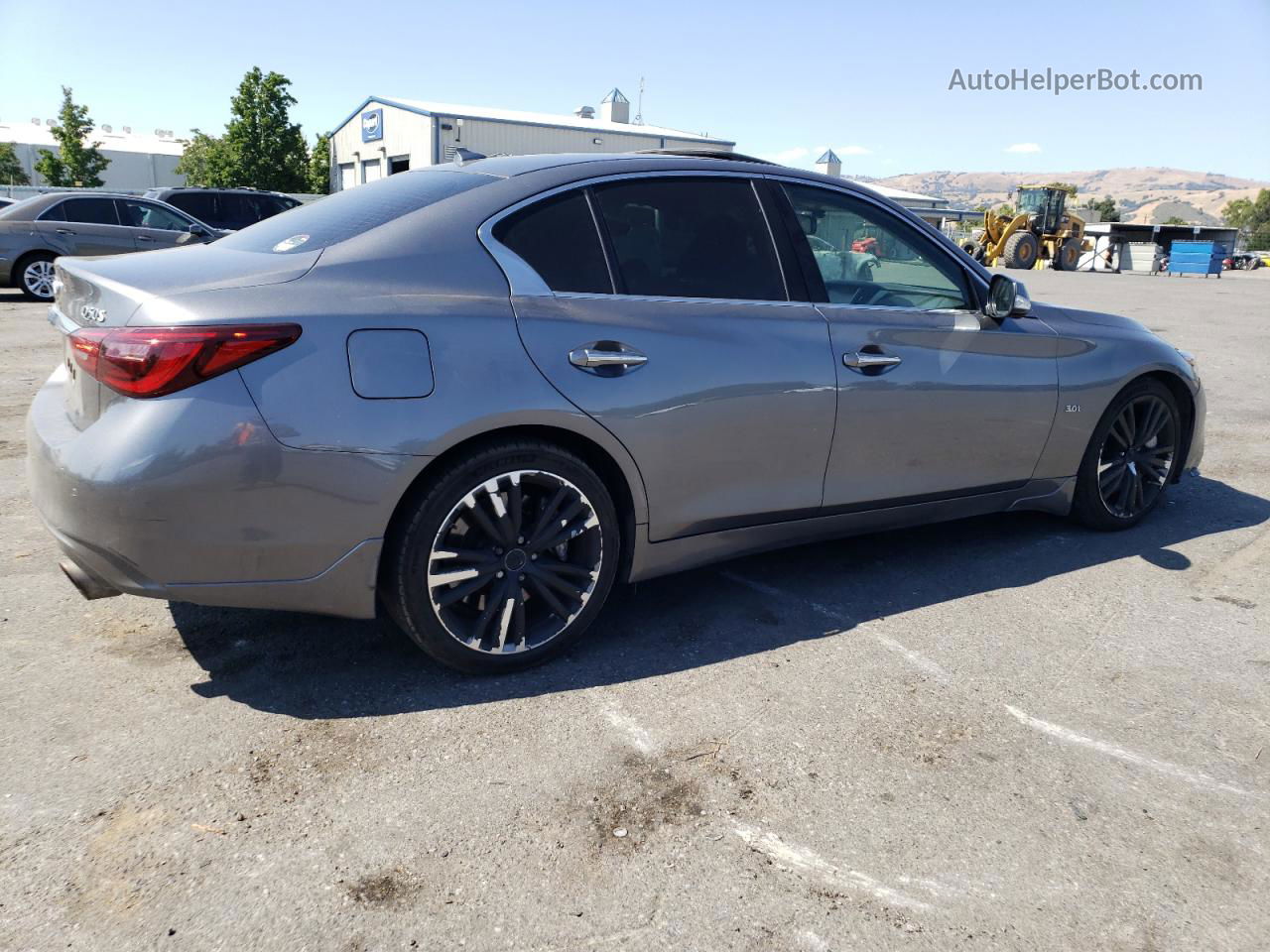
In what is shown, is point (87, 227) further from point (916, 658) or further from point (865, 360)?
point (916, 658)

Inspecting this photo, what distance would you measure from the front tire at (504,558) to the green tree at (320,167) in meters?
57.9

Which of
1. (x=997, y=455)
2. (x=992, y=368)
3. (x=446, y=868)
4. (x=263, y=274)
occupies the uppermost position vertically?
(x=263, y=274)

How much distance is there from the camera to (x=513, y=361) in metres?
2.96

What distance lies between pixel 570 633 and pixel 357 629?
82cm

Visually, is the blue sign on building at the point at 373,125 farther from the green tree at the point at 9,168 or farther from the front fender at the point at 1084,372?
the front fender at the point at 1084,372

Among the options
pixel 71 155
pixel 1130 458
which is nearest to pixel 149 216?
pixel 1130 458

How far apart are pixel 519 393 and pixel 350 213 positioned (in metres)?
0.94

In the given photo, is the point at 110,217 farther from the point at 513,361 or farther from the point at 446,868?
the point at 446,868

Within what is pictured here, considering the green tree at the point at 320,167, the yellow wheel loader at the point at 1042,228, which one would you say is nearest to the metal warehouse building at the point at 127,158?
the green tree at the point at 320,167

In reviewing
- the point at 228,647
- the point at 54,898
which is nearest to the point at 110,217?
the point at 228,647

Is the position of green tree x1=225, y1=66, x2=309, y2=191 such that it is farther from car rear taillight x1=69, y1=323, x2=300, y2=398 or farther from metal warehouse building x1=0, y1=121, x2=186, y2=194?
car rear taillight x1=69, y1=323, x2=300, y2=398

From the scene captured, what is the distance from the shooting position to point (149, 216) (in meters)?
13.9

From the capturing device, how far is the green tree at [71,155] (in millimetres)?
55656

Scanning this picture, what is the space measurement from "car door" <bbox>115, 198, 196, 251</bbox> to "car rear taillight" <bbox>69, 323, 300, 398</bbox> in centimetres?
1202
